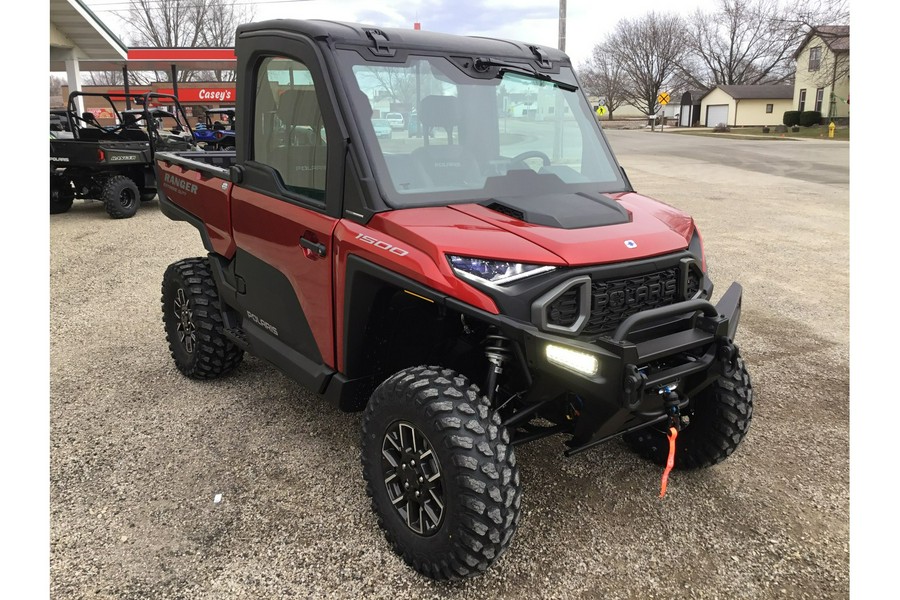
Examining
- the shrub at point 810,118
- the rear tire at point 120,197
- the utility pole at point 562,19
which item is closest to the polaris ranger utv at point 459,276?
the rear tire at point 120,197

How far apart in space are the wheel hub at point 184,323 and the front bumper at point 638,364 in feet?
8.70

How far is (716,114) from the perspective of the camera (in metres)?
66.7

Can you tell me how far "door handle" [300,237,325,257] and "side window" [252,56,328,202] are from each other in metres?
0.20

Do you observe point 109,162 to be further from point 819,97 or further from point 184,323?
point 819,97

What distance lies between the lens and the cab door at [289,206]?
10.5 feet

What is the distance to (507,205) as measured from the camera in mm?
3010

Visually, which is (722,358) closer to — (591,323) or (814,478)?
(591,323)

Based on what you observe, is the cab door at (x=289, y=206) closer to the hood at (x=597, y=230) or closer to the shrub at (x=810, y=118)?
the hood at (x=597, y=230)

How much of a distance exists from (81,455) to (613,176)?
3.20m

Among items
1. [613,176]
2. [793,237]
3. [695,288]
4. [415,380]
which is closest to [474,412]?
[415,380]

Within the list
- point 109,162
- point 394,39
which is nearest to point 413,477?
point 394,39

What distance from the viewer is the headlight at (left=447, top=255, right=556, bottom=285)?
2.63 m

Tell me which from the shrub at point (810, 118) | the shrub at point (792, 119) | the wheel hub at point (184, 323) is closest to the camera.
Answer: the wheel hub at point (184, 323)

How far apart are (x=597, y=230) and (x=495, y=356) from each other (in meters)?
0.66
